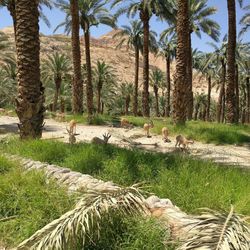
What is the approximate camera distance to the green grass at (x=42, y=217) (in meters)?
4.65

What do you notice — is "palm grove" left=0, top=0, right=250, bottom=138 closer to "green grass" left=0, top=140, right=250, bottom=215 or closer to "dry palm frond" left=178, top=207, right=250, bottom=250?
"green grass" left=0, top=140, right=250, bottom=215

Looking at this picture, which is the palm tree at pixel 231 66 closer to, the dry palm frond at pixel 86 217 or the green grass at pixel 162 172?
the green grass at pixel 162 172

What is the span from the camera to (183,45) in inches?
683

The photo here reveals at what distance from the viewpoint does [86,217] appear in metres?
4.60

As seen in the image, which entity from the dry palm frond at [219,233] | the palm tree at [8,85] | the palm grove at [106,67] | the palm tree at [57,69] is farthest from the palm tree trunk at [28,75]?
the palm tree at [8,85]

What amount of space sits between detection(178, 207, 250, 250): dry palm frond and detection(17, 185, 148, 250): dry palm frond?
3.69 feet

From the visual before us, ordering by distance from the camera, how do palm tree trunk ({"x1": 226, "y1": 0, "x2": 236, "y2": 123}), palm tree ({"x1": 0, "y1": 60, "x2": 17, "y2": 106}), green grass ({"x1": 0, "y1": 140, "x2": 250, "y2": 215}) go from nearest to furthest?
green grass ({"x1": 0, "y1": 140, "x2": 250, "y2": 215}), palm tree trunk ({"x1": 226, "y1": 0, "x2": 236, "y2": 123}), palm tree ({"x1": 0, "y1": 60, "x2": 17, "y2": 106})

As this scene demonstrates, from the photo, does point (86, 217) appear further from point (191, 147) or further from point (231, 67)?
point (231, 67)

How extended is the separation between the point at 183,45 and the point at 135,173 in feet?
36.2

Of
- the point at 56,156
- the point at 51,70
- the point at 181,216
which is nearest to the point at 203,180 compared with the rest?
the point at 181,216

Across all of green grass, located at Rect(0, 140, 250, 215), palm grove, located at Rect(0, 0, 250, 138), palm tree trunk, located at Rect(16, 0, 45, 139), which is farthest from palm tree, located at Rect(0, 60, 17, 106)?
green grass, located at Rect(0, 140, 250, 215)

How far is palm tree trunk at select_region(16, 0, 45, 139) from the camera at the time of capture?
1105 cm

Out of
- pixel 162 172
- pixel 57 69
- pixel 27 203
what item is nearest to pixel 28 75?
pixel 162 172

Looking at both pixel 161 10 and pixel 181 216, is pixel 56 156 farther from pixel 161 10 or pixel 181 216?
pixel 161 10
